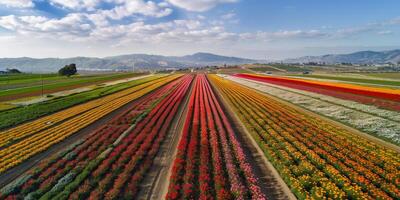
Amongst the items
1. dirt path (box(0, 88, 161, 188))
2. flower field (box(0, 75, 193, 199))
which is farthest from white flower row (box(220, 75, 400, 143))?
dirt path (box(0, 88, 161, 188))

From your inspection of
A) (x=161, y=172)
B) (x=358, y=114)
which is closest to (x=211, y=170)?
(x=161, y=172)

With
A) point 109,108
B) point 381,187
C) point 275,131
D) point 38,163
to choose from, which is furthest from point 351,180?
point 109,108

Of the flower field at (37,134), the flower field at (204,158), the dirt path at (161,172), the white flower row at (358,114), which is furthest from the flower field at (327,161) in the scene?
the flower field at (37,134)

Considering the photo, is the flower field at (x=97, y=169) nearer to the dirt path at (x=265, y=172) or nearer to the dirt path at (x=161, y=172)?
the dirt path at (x=161, y=172)

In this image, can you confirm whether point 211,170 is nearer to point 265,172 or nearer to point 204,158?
point 204,158

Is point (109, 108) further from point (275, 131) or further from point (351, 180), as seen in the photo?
point (351, 180)

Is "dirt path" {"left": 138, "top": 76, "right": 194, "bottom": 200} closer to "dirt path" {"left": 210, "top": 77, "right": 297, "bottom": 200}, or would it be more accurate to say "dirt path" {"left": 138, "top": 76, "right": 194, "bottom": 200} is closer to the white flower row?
"dirt path" {"left": 210, "top": 77, "right": 297, "bottom": 200}
